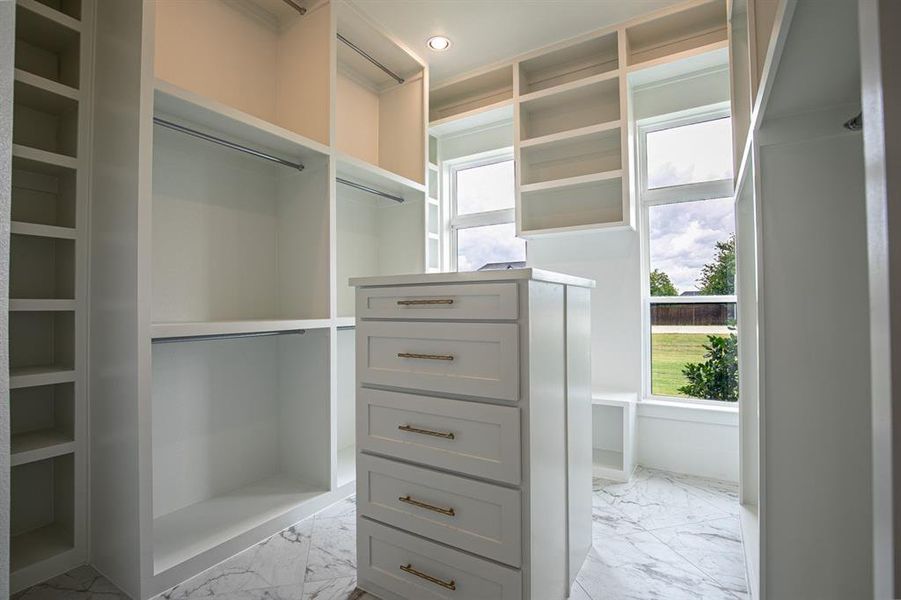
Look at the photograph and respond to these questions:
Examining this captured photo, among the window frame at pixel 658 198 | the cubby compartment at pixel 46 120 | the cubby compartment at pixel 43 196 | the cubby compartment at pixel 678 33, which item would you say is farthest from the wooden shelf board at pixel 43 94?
the window frame at pixel 658 198

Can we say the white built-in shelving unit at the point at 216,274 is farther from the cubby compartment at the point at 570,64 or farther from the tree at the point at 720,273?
the tree at the point at 720,273

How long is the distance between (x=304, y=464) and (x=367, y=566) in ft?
3.09

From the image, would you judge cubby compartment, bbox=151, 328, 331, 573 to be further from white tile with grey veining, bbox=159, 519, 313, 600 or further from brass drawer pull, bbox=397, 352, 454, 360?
brass drawer pull, bbox=397, 352, 454, 360

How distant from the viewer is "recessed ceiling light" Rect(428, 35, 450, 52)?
8.67 feet

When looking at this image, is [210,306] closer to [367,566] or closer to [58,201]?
[58,201]

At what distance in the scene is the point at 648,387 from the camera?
276 centimetres

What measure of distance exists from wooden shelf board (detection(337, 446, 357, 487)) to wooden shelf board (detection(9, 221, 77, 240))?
1.57 metres

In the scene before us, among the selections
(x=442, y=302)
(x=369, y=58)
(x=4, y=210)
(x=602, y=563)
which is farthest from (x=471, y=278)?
(x=369, y=58)

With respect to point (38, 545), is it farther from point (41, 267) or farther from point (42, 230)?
point (42, 230)

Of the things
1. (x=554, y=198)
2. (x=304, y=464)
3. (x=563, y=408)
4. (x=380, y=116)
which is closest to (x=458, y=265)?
(x=554, y=198)

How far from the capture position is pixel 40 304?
1.54m

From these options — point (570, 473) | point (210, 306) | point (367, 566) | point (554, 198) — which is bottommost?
point (367, 566)

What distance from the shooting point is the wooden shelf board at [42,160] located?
1491 mm

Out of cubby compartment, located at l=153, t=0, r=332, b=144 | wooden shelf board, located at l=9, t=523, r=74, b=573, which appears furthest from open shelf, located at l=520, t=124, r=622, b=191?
wooden shelf board, located at l=9, t=523, r=74, b=573
